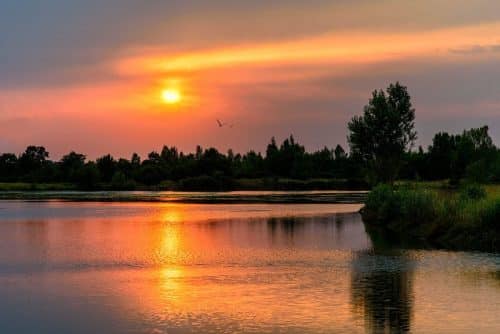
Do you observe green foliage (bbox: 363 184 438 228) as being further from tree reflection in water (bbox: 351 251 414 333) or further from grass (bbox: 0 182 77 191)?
grass (bbox: 0 182 77 191)

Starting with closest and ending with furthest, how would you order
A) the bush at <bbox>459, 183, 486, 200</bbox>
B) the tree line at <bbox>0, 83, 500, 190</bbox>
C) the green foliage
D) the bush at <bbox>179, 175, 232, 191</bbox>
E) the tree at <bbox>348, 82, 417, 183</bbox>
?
the green foliage, the bush at <bbox>459, 183, 486, 200</bbox>, the tree at <bbox>348, 82, 417, 183</bbox>, the tree line at <bbox>0, 83, 500, 190</bbox>, the bush at <bbox>179, 175, 232, 191</bbox>

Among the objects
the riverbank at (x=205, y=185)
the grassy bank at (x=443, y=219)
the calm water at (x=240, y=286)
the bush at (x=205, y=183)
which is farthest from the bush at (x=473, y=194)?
the bush at (x=205, y=183)

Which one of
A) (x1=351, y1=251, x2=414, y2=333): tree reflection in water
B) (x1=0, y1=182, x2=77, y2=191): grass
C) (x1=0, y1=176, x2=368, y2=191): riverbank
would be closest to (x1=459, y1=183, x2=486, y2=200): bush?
(x1=351, y1=251, x2=414, y2=333): tree reflection in water

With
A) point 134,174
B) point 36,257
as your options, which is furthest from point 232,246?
point 134,174

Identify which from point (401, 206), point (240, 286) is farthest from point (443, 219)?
point (240, 286)

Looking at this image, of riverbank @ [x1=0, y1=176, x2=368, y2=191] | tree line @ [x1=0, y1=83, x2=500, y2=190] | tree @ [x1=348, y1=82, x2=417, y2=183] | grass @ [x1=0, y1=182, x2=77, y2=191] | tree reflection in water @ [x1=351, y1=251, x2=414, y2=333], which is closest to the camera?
tree reflection in water @ [x1=351, y1=251, x2=414, y2=333]

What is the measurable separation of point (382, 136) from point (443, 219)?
107ft

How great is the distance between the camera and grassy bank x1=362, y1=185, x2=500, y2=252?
98.2ft

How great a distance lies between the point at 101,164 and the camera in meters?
166

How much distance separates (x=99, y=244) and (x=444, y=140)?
105m

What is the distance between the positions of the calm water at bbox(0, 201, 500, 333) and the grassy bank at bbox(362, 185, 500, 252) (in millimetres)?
2722

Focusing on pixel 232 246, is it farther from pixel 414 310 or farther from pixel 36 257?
pixel 414 310

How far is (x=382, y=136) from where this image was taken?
6712 centimetres

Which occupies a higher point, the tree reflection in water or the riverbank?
the riverbank
